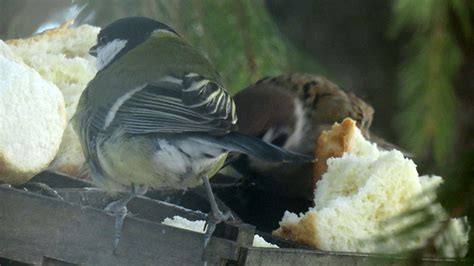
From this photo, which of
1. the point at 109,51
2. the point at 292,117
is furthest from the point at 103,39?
the point at 292,117

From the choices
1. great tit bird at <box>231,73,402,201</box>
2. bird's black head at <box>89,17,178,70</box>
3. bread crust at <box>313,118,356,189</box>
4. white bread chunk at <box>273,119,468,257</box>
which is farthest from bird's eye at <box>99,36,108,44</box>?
great tit bird at <box>231,73,402,201</box>

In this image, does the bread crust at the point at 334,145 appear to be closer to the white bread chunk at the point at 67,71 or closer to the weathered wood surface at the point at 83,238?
the white bread chunk at the point at 67,71

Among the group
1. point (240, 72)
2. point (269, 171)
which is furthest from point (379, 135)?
point (240, 72)

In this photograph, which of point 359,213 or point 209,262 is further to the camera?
point 359,213

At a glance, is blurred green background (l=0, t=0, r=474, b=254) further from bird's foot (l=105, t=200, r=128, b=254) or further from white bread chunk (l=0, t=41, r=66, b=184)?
bird's foot (l=105, t=200, r=128, b=254)

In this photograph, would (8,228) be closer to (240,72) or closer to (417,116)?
(417,116)

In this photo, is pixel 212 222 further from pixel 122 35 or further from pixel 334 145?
pixel 334 145
